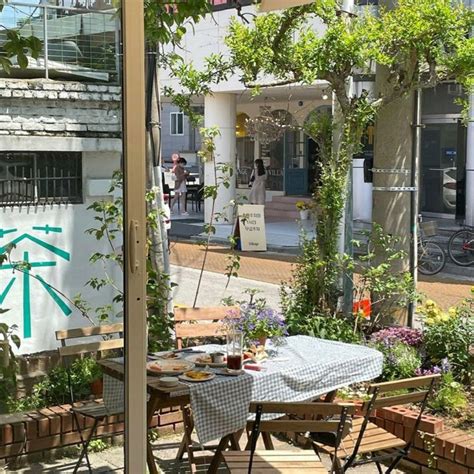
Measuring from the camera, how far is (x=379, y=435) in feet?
13.8

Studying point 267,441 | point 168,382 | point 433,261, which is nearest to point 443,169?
point 433,261

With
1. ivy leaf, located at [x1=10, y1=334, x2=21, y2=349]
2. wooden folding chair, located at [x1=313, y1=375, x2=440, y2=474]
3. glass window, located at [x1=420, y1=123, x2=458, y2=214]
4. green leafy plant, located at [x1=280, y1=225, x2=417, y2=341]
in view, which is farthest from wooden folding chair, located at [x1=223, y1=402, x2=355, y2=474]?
glass window, located at [x1=420, y1=123, x2=458, y2=214]

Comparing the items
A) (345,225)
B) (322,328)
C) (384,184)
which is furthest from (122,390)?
(345,225)

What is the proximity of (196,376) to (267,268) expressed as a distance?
30.9 ft

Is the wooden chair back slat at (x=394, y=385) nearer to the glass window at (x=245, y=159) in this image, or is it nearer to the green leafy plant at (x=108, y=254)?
the green leafy plant at (x=108, y=254)

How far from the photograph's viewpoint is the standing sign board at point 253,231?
14752 millimetres

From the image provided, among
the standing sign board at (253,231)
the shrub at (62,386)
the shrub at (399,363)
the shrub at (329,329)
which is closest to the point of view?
the shrub at (62,386)

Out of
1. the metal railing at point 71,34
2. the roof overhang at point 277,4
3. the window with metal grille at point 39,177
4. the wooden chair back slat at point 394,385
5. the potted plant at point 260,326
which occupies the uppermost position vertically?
the roof overhang at point 277,4

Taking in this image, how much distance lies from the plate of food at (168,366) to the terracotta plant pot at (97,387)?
29 centimetres

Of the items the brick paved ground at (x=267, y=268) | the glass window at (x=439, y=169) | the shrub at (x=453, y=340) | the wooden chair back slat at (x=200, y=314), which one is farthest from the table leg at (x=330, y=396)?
the glass window at (x=439, y=169)

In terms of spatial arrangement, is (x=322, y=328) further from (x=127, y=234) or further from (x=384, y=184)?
(x=127, y=234)

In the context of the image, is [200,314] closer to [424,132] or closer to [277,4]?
[277,4]

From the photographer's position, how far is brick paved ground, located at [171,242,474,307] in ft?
36.1

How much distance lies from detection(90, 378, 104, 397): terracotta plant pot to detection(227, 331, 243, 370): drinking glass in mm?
688
